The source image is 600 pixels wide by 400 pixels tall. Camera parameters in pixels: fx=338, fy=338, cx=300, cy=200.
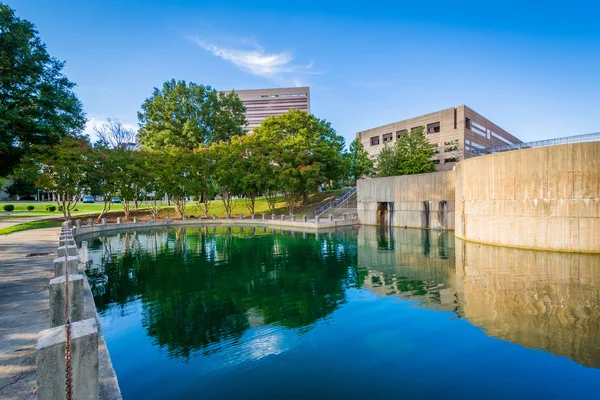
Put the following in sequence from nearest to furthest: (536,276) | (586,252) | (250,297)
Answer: (250,297) → (536,276) → (586,252)

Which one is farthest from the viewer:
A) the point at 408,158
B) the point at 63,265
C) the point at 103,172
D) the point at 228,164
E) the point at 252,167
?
the point at 408,158

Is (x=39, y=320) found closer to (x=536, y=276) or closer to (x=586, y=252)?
(x=536, y=276)

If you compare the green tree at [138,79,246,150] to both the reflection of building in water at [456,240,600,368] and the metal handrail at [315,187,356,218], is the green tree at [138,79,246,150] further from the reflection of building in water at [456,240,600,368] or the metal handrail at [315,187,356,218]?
the reflection of building in water at [456,240,600,368]

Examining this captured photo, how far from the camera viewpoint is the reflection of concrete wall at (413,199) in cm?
2875

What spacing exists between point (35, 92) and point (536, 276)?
103 feet

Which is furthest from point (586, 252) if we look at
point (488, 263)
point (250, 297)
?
point (250, 297)

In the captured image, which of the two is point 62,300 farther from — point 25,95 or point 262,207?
point 262,207

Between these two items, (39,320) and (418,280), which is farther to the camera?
(418,280)

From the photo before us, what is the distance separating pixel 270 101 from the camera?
116375 millimetres

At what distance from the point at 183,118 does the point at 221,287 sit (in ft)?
141

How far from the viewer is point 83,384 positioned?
3225mm

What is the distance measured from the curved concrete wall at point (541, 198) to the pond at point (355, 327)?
5.48 ft

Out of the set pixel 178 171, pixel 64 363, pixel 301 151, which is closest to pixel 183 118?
pixel 178 171

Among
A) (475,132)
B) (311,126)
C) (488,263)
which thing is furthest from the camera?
(475,132)
